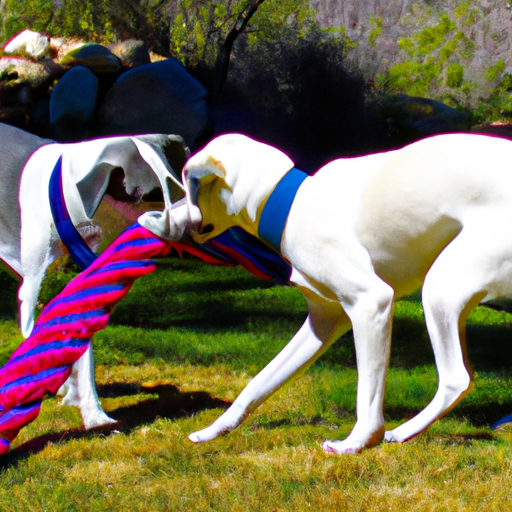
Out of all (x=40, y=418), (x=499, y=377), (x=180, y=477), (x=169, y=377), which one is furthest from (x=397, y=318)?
(x=180, y=477)

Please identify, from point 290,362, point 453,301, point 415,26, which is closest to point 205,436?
point 290,362

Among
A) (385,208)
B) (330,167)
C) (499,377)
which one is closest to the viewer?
(385,208)

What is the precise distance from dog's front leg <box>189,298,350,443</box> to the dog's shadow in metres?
0.70

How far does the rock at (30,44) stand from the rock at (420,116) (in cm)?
363

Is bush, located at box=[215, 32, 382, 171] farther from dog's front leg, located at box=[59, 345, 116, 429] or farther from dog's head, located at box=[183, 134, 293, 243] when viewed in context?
dog's head, located at box=[183, 134, 293, 243]

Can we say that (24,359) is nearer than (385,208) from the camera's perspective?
No

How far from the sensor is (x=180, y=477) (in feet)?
A: 8.83

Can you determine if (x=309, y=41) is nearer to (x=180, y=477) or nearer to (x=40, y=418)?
(x=40, y=418)

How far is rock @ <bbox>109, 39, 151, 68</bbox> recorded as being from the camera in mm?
7543

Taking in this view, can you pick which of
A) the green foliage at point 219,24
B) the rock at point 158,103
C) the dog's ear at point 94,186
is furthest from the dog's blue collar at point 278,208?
the rock at point 158,103

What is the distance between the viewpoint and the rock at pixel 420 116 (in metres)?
6.56

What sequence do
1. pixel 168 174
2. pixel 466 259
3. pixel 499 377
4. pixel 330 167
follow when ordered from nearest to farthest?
pixel 466 259 < pixel 330 167 < pixel 168 174 < pixel 499 377

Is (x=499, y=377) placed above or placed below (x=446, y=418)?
below

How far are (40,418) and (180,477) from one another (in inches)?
54.2
